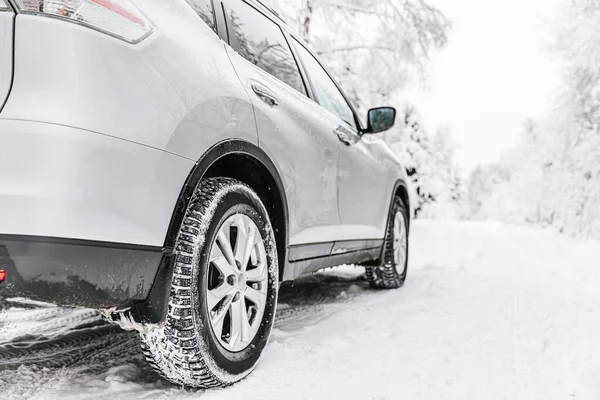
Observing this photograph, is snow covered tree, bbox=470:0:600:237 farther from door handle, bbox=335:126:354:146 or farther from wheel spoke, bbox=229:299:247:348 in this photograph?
wheel spoke, bbox=229:299:247:348

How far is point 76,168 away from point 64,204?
102mm

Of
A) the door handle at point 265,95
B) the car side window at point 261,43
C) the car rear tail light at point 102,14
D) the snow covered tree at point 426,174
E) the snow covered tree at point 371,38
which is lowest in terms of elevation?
the snow covered tree at point 426,174

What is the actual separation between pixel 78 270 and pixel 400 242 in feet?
11.5

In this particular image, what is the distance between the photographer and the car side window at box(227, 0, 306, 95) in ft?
7.85

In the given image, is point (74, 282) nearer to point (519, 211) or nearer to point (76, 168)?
point (76, 168)

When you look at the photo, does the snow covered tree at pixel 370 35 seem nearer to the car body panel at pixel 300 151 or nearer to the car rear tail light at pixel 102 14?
the car body panel at pixel 300 151

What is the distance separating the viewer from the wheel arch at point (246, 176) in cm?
174

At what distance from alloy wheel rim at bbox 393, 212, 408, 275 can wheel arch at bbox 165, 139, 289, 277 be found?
7.12 ft

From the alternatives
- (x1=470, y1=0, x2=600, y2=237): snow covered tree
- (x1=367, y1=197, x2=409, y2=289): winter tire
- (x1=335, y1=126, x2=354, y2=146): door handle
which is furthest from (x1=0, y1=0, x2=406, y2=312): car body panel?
(x1=470, y1=0, x2=600, y2=237): snow covered tree

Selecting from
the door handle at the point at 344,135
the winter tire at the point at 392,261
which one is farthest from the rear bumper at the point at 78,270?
the winter tire at the point at 392,261

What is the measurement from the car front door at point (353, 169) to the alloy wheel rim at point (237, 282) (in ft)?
3.42

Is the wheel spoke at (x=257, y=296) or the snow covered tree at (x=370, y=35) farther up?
the snow covered tree at (x=370, y=35)

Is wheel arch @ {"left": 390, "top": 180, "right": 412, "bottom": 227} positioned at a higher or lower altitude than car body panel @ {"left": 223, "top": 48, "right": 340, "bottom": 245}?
lower

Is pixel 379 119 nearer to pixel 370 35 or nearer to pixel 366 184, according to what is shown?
pixel 366 184
